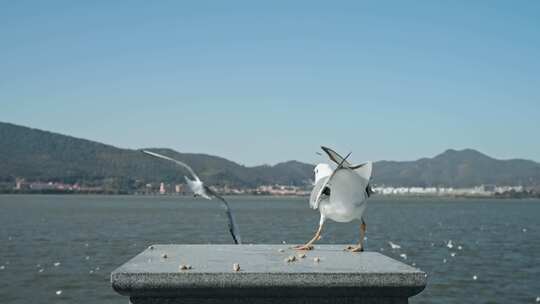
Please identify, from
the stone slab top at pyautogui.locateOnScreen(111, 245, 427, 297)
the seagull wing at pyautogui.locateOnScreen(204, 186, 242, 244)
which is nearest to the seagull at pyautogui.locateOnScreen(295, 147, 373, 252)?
the stone slab top at pyautogui.locateOnScreen(111, 245, 427, 297)

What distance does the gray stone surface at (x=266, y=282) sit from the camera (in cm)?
445

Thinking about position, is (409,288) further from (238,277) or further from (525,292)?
(525,292)

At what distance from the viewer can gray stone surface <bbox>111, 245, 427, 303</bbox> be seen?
445cm

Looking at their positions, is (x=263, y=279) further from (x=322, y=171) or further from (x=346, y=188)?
(x=322, y=171)

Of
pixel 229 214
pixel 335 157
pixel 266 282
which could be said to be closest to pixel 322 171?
pixel 335 157

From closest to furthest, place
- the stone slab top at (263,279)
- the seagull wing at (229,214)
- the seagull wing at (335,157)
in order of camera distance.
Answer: the stone slab top at (263,279)
the seagull wing at (335,157)
the seagull wing at (229,214)

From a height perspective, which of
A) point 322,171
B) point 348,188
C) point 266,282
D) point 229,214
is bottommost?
point 266,282

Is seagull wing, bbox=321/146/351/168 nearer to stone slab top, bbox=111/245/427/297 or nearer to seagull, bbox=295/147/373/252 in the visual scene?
seagull, bbox=295/147/373/252

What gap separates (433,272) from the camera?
2181 centimetres

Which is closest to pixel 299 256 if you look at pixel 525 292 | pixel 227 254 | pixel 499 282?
pixel 227 254

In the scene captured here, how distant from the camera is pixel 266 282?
4492mm

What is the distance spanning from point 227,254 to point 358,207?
115 centimetres

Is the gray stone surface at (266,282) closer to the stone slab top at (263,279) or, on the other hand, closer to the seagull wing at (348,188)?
the stone slab top at (263,279)

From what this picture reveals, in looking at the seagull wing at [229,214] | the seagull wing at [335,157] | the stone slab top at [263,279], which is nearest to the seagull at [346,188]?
the seagull wing at [335,157]
